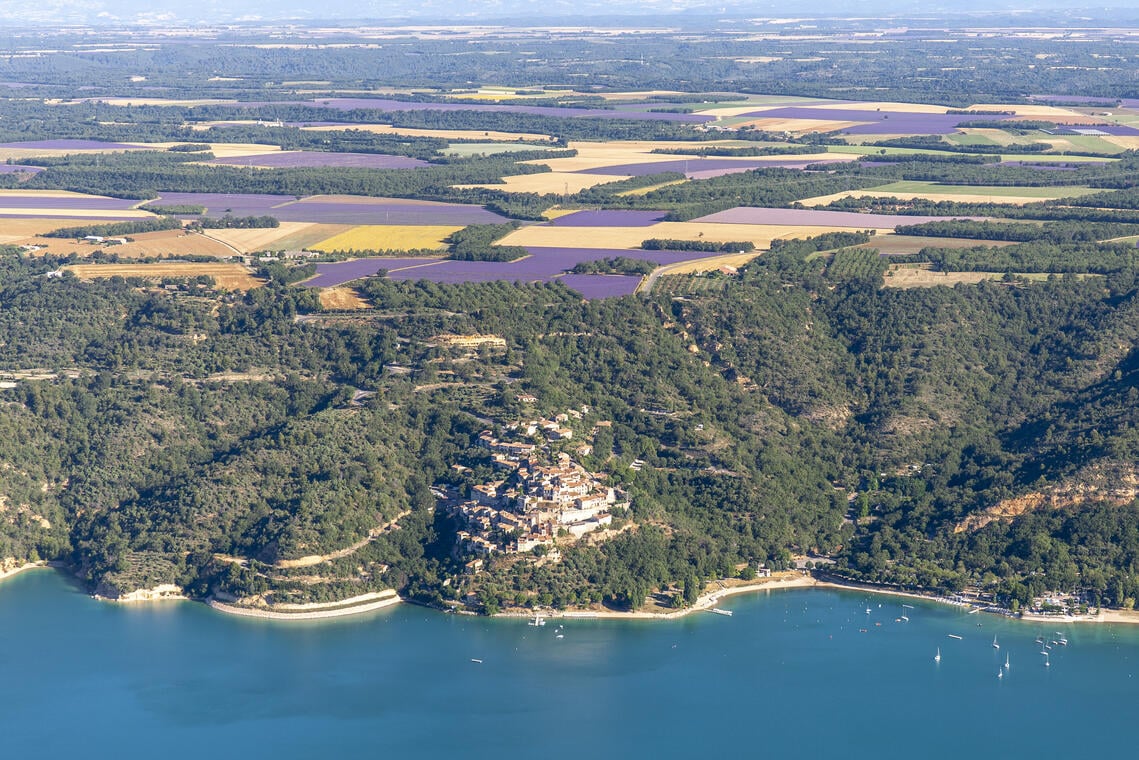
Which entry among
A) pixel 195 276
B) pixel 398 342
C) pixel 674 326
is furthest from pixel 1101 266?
pixel 195 276

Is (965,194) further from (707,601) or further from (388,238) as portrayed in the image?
(707,601)

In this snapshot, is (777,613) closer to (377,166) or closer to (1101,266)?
(1101,266)

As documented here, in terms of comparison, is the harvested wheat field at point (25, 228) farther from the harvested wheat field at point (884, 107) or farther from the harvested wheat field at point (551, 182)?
the harvested wheat field at point (884, 107)

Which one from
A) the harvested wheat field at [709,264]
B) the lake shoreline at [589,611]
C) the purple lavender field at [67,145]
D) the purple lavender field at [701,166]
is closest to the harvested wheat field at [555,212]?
the purple lavender field at [701,166]

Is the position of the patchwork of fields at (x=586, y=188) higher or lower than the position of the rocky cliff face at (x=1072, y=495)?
higher

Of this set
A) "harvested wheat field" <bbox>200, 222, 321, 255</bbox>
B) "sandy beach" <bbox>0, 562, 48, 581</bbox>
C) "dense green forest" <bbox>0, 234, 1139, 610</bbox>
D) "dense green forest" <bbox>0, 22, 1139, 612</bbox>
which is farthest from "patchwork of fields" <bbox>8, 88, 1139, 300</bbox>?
"sandy beach" <bbox>0, 562, 48, 581</bbox>

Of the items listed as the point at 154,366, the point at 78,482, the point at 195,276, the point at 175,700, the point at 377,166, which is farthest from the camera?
the point at 377,166
